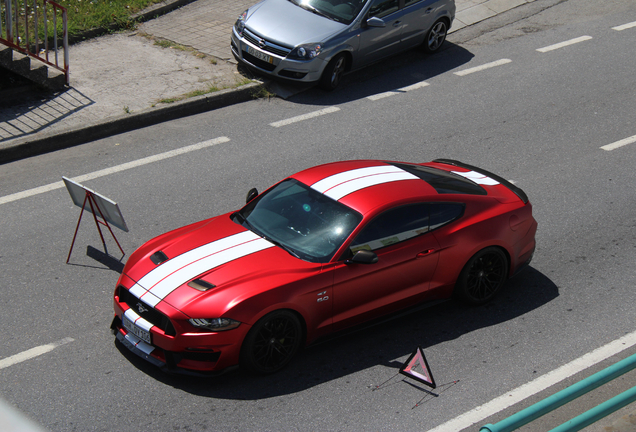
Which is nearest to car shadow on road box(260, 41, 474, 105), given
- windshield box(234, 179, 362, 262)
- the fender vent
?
windshield box(234, 179, 362, 262)

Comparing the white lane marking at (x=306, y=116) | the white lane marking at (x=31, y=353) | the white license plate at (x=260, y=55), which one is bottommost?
the white lane marking at (x=31, y=353)

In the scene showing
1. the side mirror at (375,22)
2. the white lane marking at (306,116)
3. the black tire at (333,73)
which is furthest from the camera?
the side mirror at (375,22)

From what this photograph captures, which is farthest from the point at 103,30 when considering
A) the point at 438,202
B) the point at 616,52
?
the point at 616,52

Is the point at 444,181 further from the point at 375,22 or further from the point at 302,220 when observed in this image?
the point at 375,22

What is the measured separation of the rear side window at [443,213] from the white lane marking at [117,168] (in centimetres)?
446

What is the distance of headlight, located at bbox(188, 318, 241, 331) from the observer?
218 inches

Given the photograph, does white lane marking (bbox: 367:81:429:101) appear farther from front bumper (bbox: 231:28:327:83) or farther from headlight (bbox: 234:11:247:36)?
headlight (bbox: 234:11:247:36)

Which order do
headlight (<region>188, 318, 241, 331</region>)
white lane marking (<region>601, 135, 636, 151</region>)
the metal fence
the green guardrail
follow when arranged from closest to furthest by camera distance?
the green guardrail < headlight (<region>188, 318, 241, 331</region>) < white lane marking (<region>601, 135, 636, 151</region>) < the metal fence

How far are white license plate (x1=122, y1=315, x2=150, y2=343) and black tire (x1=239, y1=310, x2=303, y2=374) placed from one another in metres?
0.79

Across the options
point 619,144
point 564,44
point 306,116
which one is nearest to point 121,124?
point 306,116

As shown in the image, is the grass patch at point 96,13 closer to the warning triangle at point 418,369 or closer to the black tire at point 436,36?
the black tire at point 436,36

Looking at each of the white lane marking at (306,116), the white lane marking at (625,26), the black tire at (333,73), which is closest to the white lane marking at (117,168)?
the white lane marking at (306,116)

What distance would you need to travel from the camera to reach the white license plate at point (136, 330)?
18.8 feet

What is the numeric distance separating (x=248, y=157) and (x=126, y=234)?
242cm
